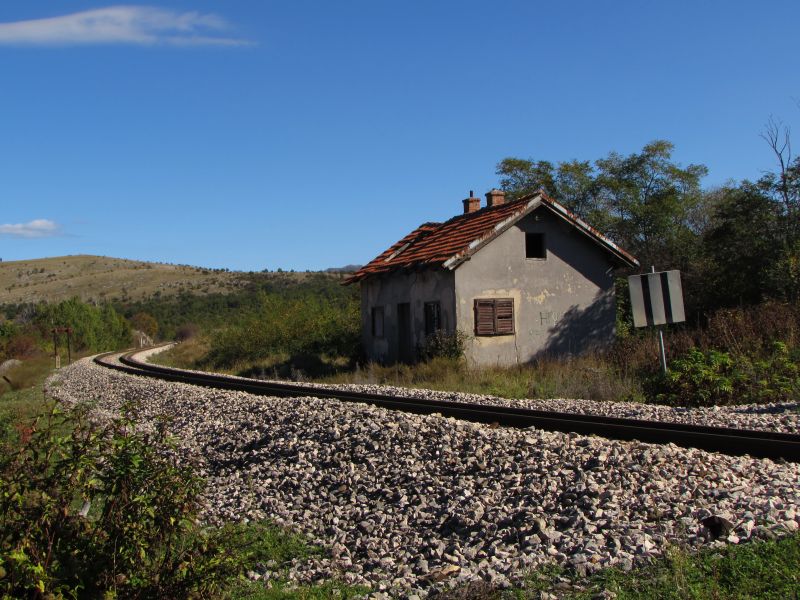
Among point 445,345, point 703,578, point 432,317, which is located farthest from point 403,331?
point 703,578

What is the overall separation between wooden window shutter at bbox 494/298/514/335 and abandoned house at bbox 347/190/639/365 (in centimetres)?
3

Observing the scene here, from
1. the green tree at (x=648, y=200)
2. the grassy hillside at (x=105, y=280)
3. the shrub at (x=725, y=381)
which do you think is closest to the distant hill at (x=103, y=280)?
the grassy hillside at (x=105, y=280)

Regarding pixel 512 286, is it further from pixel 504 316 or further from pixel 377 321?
pixel 377 321

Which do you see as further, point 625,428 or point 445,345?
point 445,345

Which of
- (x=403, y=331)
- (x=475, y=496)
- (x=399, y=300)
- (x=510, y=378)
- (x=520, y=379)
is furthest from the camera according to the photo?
(x=403, y=331)

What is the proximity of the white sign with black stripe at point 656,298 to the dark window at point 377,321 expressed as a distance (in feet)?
40.7

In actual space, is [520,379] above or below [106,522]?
below

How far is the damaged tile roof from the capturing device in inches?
830

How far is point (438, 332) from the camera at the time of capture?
2102 cm

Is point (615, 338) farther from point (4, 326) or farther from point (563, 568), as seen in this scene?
point (4, 326)

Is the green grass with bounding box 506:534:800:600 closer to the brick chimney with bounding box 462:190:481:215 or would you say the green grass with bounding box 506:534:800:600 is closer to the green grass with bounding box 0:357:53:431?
the green grass with bounding box 0:357:53:431

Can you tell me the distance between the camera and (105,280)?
11731 centimetres

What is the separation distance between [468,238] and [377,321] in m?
5.82

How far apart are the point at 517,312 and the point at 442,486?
594 inches
